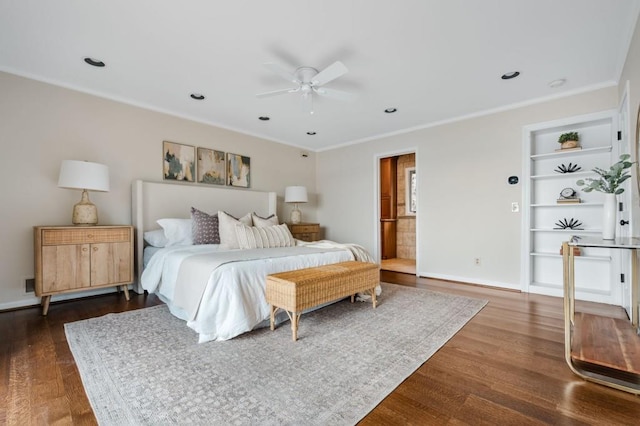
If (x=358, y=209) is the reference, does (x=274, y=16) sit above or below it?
above

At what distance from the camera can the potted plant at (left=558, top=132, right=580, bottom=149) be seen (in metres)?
3.40

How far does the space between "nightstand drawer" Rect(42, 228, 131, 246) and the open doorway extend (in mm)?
4832

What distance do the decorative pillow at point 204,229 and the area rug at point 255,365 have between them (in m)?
0.99

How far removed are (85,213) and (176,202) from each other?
1.05 m

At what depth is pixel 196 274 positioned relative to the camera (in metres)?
2.43

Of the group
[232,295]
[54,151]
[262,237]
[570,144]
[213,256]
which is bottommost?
[232,295]

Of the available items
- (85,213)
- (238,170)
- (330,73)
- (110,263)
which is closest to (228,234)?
(110,263)

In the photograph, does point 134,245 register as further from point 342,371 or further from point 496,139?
point 496,139

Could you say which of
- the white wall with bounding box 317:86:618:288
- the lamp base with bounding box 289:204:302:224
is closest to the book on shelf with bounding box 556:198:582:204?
the white wall with bounding box 317:86:618:288

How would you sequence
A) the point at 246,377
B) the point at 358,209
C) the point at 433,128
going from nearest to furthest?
the point at 246,377, the point at 433,128, the point at 358,209

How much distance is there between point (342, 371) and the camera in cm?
180

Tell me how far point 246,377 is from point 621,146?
411 centimetres

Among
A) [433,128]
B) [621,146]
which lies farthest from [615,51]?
[433,128]

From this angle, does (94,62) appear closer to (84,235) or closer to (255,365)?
(84,235)
